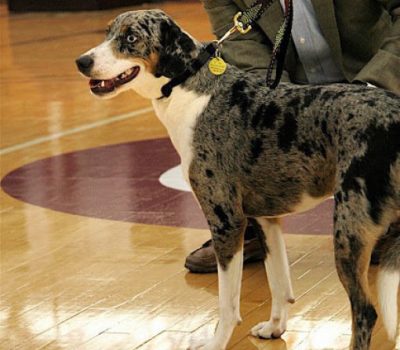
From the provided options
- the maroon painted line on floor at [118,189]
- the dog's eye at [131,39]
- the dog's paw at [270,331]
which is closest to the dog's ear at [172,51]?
the dog's eye at [131,39]

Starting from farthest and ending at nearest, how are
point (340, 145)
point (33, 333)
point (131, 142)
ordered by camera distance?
point (131, 142), point (33, 333), point (340, 145)

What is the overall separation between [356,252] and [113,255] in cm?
225

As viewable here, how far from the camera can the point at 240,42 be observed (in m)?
5.16

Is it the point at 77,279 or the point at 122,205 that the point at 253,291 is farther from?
Result: the point at 122,205

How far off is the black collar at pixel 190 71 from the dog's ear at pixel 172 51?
2 centimetres

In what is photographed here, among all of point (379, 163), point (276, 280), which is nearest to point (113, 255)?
point (276, 280)

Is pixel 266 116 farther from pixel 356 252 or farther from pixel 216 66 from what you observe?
pixel 356 252

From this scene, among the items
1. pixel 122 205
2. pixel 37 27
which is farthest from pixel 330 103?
pixel 37 27

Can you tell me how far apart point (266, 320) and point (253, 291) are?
1.41 feet

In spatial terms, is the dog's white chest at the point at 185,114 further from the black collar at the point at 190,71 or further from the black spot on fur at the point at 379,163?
the black spot on fur at the point at 379,163

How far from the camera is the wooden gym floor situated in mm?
4574

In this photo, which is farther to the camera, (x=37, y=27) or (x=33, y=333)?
(x=37, y=27)

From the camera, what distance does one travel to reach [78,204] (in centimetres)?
684

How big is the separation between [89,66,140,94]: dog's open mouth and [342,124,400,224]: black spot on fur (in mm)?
935
